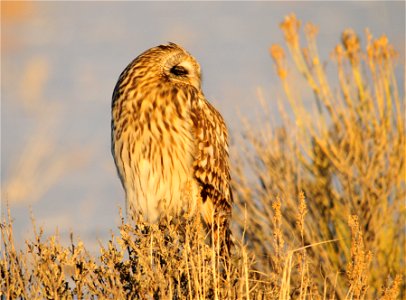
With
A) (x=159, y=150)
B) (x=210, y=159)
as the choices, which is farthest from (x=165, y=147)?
(x=210, y=159)

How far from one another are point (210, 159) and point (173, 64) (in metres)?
0.85

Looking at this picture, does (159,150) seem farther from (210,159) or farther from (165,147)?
(210,159)

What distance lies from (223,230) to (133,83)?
3.89 ft

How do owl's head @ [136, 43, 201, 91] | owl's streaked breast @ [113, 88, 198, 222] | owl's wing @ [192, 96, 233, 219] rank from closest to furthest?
1. owl's streaked breast @ [113, 88, 198, 222]
2. owl's wing @ [192, 96, 233, 219]
3. owl's head @ [136, 43, 201, 91]

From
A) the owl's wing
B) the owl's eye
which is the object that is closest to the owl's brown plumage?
the owl's wing

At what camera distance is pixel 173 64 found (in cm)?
615

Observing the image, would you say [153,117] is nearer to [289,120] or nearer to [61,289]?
[61,289]

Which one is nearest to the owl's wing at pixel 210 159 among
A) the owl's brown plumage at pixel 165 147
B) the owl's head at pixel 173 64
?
the owl's brown plumage at pixel 165 147

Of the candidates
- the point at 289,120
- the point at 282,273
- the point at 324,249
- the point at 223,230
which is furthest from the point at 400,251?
the point at 282,273

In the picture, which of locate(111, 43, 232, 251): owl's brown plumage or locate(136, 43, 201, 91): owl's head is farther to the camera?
locate(136, 43, 201, 91): owl's head

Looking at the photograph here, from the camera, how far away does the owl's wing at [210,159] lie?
570 cm

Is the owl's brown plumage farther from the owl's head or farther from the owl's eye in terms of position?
the owl's eye

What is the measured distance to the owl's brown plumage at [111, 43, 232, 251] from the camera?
5.58 meters

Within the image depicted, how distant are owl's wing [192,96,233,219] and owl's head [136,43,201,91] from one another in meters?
0.30
